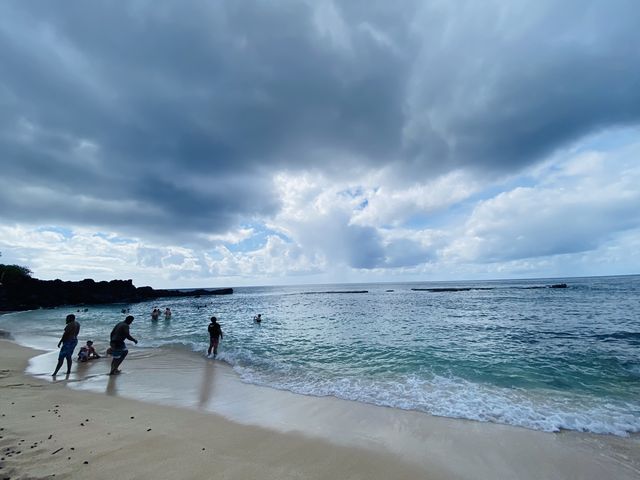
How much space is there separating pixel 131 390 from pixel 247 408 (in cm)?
424

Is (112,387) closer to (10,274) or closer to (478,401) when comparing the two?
(478,401)

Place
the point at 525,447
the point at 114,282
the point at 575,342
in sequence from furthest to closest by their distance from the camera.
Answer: the point at 114,282, the point at 575,342, the point at 525,447

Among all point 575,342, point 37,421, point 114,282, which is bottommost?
point 575,342

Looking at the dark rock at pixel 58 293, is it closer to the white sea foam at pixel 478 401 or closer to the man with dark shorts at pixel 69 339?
the man with dark shorts at pixel 69 339

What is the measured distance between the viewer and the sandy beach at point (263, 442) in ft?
14.7

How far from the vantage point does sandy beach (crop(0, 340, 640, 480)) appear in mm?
4477

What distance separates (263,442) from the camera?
213 inches

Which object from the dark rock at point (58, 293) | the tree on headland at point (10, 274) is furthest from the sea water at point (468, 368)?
the tree on headland at point (10, 274)

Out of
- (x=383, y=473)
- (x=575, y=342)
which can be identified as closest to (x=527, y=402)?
(x=383, y=473)

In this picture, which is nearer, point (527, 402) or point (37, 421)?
point (37, 421)

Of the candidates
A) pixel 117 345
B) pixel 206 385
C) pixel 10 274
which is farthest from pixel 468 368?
pixel 10 274

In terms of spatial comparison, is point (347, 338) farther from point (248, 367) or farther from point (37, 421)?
point (37, 421)

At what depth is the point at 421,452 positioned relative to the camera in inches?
207

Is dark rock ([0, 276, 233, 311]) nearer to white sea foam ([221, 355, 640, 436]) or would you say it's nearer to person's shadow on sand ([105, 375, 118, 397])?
person's shadow on sand ([105, 375, 118, 397])
